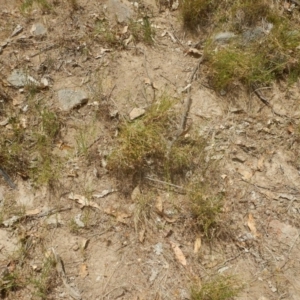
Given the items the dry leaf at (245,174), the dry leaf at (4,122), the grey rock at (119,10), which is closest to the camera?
the dry leaf at (245,174)

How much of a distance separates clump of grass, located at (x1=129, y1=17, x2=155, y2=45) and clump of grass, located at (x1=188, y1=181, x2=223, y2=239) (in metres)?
1.58

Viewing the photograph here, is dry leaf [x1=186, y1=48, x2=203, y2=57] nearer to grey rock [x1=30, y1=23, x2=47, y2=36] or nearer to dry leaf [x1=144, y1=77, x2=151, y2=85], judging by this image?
dry leaf [x1=144, y1=77, x2=151, y2=85]

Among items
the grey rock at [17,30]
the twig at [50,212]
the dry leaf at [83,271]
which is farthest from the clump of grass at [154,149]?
the grey rock at [17,30]

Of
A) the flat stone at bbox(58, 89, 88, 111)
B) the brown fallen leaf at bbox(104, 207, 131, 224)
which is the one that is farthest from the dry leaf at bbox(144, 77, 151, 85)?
the brown fallen leaf at bbox(104, 207, 131, 224)

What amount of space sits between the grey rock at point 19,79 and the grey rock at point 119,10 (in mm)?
1037

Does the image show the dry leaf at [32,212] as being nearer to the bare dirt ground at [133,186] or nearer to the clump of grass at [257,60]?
the bare dirt ground at [133,186]

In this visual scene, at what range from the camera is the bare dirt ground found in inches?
108

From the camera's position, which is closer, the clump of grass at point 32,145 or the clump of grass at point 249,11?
the clump of grass at point 32,145

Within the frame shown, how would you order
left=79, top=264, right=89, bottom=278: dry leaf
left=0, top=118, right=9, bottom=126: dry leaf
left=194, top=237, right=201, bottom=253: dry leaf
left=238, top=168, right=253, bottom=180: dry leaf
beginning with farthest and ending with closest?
left=0, top=118, right=9, bottom=126: dry leaf, left=238, top=168, right=253, bottom=180: dry leaf, left=194, top=237, right=201, bottom=253: dry leaf, left=79, top=264, right=89, bottom=278: dry leaf

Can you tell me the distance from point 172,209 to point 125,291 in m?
0.70

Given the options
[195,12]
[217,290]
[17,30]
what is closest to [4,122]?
[17,30]

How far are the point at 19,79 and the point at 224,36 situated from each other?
197 centimetres

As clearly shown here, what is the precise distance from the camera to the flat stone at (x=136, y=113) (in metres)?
3.26

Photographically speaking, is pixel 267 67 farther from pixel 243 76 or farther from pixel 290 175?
pixel 290 175
